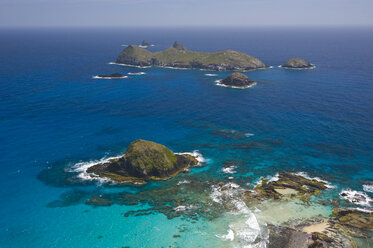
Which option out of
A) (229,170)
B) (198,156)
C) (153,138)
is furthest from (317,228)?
(153,138)

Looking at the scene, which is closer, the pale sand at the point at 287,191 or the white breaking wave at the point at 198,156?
the pale sand at the point at 287,191

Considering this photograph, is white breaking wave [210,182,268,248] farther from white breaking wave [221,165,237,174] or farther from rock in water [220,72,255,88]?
rock in water [220,72,255,88]

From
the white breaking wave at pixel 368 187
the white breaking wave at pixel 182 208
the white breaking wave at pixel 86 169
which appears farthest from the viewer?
the white breaking wave at pixel 86 169

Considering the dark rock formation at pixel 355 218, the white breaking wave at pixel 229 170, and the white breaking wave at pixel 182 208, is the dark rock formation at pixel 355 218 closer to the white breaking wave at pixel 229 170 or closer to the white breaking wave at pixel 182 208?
the white breaking wave at pixel 229 170

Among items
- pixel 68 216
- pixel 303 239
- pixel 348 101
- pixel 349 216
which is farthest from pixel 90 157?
pixel 348 101

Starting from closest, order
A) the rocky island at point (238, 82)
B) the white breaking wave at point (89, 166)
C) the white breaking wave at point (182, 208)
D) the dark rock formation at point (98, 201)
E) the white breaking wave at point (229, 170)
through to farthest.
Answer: the white breaking wave at point (182, 208) < the dark rock formation at point (98, 201) < the white breaking wave at point (89, 166) < the white breaking wave at point (229, 170) < the rocky island at point (238, 82)

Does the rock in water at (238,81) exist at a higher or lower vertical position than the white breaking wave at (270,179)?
higher

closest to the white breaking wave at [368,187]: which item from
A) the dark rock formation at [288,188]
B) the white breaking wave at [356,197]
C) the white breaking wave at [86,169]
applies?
the white breaking wave at [356,197]

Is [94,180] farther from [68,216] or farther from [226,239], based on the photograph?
[226,239]
